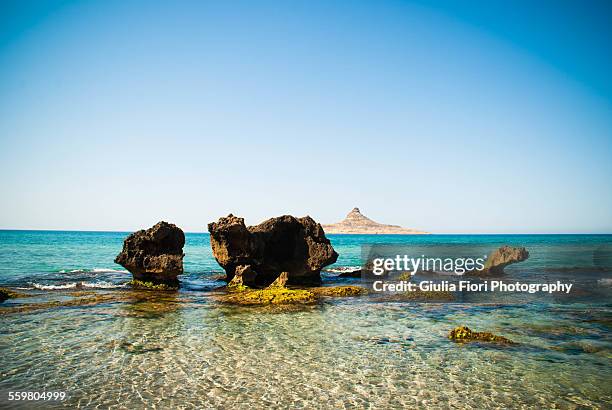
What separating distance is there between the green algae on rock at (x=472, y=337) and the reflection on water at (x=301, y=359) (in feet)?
1.33

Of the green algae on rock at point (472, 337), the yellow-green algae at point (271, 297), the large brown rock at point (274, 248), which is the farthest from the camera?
the large brown rock at point (274, 248)

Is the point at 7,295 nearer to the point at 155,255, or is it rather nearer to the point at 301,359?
the point at 155,255

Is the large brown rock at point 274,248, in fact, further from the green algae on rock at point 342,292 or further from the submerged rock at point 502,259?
the submerged rock at point 502,259

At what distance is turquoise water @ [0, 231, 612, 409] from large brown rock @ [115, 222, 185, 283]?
21.6 feet

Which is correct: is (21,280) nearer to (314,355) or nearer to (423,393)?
(314,355)

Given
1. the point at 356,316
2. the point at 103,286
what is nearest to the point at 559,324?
the point at 356,316

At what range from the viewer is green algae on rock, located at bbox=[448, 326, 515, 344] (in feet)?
46.1

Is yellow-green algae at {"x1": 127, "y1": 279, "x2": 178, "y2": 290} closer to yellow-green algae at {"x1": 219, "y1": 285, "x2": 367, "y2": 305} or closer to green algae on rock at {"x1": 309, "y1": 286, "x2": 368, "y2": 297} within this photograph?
yellow-green algae at {"x1": 219, "y1": 285, "x2": 367, "y2": 305}

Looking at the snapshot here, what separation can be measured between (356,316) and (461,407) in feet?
31.2

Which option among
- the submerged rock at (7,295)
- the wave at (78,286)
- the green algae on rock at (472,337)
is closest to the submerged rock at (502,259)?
the green algae on rock at (472,337)

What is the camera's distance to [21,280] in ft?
98.5

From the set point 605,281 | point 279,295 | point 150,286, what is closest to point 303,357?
point 279,295

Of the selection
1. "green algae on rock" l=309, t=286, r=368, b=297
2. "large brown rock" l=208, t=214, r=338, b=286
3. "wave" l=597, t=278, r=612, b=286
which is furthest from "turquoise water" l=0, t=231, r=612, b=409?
"wave" l=597, t=278, r=612, b=286

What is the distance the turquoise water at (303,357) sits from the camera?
30.3 feet
